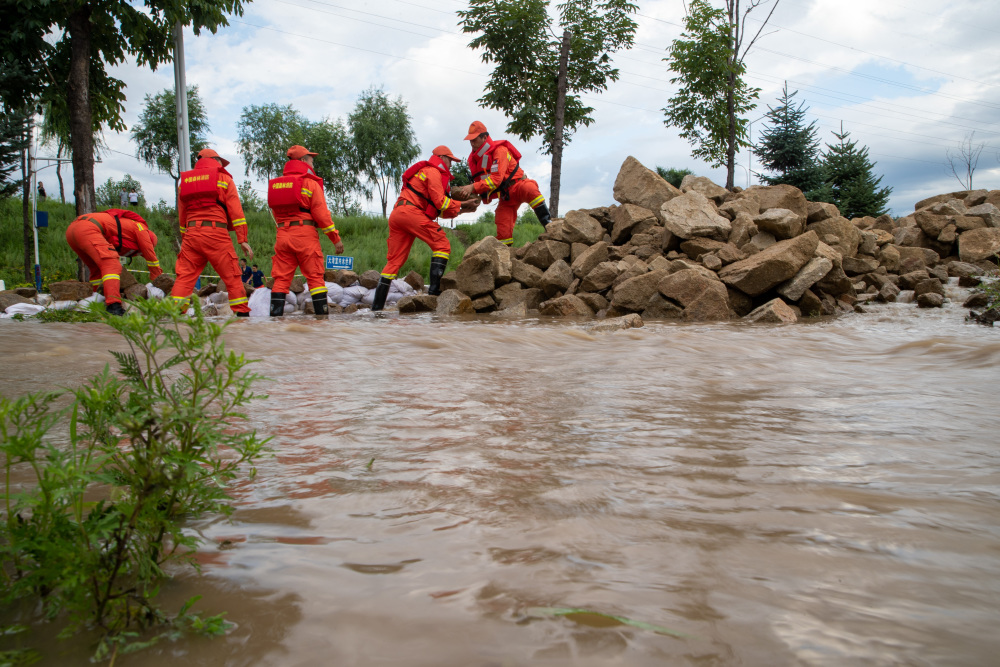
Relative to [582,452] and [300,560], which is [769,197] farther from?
[300,560]

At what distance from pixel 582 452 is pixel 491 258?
768 centimetres

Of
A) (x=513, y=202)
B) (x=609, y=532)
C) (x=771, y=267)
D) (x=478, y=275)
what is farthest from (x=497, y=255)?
(x=609, y=532)

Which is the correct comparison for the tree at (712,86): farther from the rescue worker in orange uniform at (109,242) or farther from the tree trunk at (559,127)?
the rescue worker in orange uniform at (109,242)

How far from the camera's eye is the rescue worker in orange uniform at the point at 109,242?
322 inches

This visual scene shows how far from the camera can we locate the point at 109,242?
27.8 feet

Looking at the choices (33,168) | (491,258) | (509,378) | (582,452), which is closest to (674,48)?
(491,258)

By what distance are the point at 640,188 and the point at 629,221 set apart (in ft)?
3.26

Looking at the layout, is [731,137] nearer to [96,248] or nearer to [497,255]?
[497,255]

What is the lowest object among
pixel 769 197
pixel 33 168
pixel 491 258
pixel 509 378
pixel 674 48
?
pixel 509 378

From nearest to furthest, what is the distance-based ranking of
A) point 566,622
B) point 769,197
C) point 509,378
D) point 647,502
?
point 566,622
point 647,502
point 509,378
point 769,197

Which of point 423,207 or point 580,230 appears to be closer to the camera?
point 423,207

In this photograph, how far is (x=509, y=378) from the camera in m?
3.47

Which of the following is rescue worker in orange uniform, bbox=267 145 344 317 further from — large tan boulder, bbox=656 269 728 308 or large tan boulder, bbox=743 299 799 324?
large tan boulder, bbox=743 299 799 324

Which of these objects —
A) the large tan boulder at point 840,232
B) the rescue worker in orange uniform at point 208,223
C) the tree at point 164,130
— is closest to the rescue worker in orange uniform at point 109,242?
the rescue worker in orange uniform at point 208,223
